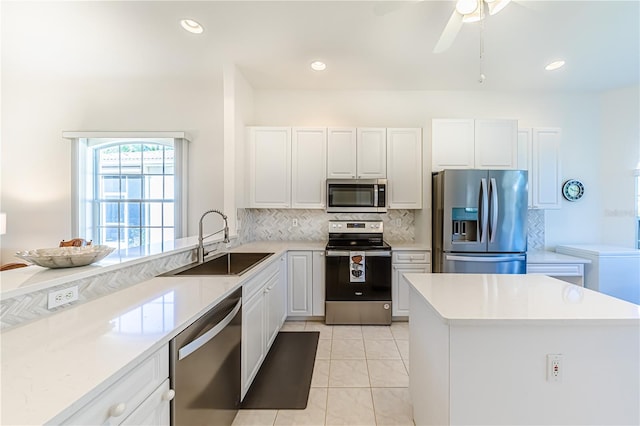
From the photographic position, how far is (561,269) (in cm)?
321

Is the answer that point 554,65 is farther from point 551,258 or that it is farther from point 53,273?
point 53,273

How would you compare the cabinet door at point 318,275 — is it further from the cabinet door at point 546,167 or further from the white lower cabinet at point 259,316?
the cabinet door at point 546,167

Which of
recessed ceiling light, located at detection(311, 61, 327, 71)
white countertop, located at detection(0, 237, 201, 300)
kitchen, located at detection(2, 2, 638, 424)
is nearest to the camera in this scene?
white countertop, located at detection(0, 237, 201, 300)

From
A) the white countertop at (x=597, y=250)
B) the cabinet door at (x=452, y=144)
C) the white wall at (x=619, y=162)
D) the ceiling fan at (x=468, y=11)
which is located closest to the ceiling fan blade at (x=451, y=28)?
the ceiling fan at (x=468, y=11)

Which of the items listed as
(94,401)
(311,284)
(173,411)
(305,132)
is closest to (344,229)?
(311,284)

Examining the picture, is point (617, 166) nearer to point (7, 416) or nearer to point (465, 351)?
point (465, 351)

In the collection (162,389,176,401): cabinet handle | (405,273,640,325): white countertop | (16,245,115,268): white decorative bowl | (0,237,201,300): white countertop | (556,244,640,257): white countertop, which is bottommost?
(162,389,176,401): cabinet handle

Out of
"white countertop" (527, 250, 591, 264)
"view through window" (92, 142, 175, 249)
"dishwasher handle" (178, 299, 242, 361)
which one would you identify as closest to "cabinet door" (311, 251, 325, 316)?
"dishwasher handle" (178, 299, 242, 361)

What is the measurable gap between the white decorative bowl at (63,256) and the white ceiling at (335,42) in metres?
1.99

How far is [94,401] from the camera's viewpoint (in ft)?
2.36

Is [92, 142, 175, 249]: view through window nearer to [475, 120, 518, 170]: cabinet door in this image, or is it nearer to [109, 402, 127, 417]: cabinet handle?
[109, 402, 127, 417]: cabinet handle

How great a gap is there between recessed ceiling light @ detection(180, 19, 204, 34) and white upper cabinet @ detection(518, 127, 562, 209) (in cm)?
368

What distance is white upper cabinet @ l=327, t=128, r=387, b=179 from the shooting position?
11.7ft

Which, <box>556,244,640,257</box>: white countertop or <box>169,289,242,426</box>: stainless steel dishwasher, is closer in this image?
<box>169,289,242,426</box>: stainless steel dishwasher
